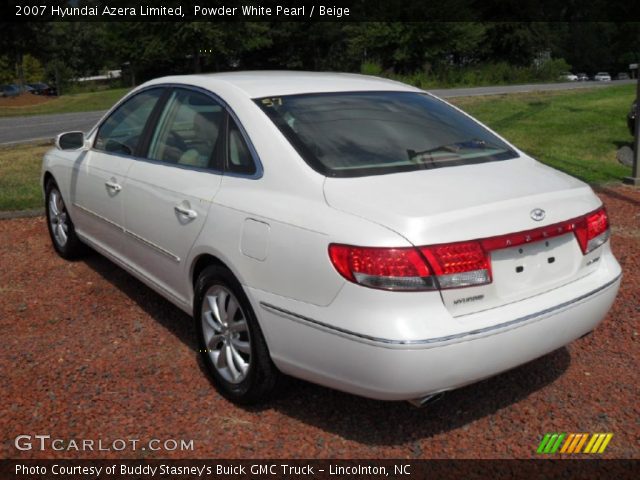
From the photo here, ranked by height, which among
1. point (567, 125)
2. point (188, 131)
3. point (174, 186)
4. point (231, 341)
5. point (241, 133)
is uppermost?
point (241, 133)

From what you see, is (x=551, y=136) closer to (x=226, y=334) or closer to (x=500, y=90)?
(x=226, y=334)

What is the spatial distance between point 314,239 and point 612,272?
5.16 feet

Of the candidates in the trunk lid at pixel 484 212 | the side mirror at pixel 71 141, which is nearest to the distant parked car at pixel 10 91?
the side mirror at pixel 71 141

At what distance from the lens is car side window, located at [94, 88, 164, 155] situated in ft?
15.0

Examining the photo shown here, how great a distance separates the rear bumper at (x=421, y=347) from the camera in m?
2.71

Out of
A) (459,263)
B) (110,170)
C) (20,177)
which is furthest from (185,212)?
(20,177)

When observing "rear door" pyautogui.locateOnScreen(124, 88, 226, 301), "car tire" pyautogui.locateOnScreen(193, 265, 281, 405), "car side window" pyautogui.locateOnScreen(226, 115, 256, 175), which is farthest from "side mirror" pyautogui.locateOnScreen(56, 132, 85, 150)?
"car tire" pyautogui.locateOnScreen(193, 265, 281, 405)

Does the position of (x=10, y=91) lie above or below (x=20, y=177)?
below

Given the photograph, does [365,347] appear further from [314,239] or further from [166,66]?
[166,66]

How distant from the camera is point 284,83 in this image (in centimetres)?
395

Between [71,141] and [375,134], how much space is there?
2.78 metres

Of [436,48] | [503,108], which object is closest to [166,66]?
[436,48]

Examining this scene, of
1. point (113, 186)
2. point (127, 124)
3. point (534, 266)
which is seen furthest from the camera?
point (127, 124)

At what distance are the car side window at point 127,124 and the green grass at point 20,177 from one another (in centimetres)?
363
